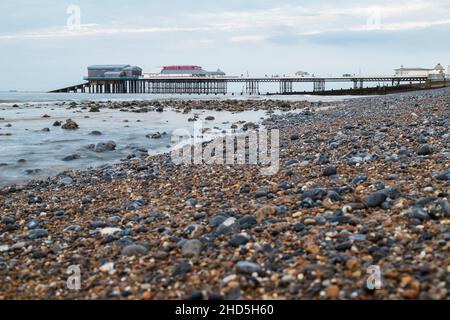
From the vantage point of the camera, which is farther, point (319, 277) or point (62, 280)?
point (62, 280)

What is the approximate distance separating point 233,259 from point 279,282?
20.4 inches

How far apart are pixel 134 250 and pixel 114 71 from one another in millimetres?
121647

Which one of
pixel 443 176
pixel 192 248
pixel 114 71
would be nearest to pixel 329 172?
pixel 443 176

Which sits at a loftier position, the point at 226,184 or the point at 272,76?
the point at 272,76

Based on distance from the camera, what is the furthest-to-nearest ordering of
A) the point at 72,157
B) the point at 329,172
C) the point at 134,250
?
the point at 72,157
the point at 329,172
the point at 134,250

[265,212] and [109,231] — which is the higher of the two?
[265,212]

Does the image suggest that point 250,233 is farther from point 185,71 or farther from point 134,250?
point 185,71

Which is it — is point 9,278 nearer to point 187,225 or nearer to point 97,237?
point 97,237

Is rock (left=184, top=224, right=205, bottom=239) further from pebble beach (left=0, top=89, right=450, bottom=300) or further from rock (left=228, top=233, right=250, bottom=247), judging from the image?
rock (left=228, top=233, right=250, bottom=247)

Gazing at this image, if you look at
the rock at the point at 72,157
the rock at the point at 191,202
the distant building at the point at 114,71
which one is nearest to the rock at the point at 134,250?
the rock at the point at 191,202

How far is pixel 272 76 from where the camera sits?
322ft

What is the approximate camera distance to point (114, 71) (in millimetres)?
119750
